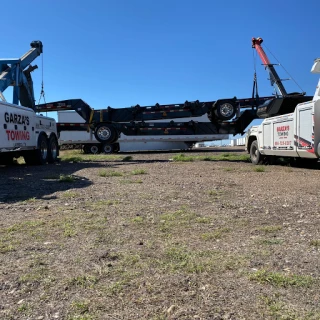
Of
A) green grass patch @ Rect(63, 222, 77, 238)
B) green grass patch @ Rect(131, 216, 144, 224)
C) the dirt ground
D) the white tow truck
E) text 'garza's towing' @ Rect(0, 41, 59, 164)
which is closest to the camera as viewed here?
the dirt ground

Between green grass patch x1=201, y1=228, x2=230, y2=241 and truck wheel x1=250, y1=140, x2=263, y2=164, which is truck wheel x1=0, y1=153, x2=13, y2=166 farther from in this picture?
green grass patch x1=201, y1=228, x2=230, y2=241

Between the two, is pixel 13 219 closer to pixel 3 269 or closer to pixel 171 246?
pixel 3 269

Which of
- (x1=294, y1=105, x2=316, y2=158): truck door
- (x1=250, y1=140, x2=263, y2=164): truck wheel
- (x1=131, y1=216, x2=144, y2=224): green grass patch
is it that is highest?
(x1=294, y1=105, x2=316, y2=158): truck door

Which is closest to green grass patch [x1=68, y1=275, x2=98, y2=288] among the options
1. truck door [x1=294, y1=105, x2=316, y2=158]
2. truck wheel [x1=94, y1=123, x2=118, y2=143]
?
truck door [x1=294, y1=105, x2=316, y2=158]

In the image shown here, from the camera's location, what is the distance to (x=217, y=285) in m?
3.04

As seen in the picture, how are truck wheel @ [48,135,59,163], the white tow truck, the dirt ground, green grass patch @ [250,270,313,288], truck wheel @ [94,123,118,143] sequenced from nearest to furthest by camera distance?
the dirt ground → green grass patch @ [250,270,313,288] → the white tow truck → truck wheel @ [48,135,59,163] → truck wheel @ [94,123,118,143]

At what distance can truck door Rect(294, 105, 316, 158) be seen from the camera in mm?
10828

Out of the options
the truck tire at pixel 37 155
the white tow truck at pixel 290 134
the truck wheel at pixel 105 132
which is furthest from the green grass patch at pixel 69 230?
the truck wheel at pixel 105 132

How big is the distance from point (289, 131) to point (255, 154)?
3148 mm

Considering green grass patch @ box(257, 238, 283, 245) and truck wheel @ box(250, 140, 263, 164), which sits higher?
truck wheel @ box(250, 140, 263, 164)

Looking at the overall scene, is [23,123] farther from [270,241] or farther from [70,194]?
[270,241]

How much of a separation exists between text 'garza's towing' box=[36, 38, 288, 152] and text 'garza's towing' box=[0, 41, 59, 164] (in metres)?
1.69

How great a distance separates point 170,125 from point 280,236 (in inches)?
571

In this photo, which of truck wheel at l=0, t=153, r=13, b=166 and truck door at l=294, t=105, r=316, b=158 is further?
truck wheel at l=0, t=153, r=13, b=166
